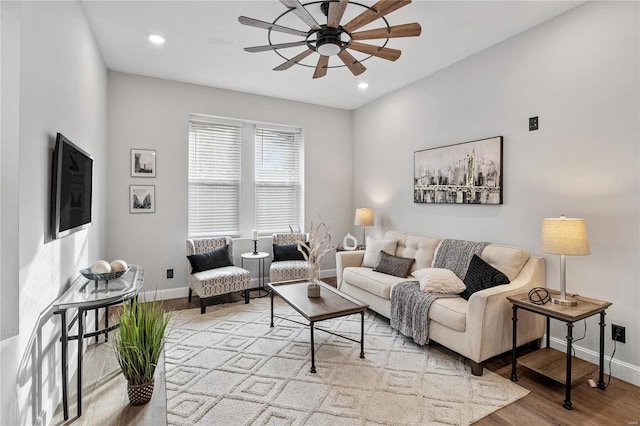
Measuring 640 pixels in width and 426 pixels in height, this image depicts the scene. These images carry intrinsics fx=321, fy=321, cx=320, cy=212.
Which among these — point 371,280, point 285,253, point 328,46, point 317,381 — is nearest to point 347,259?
point 371,280

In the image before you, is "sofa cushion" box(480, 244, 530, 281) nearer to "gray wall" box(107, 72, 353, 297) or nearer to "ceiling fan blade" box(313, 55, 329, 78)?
"ceiling fan blade" box(313, 55, 329, 78)

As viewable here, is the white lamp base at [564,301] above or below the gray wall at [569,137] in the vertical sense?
below

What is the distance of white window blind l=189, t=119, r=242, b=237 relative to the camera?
4641 mm

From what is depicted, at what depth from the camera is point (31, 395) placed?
5.50 feet

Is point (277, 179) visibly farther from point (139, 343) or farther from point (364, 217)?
point (139, 343)

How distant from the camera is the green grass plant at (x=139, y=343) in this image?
2061 millimetres

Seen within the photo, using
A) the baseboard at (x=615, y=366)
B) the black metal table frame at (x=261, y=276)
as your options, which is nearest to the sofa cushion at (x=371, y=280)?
the black metal table frame at (x=261, y=276)

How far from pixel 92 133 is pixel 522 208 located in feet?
14.0

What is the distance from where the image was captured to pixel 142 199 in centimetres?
421

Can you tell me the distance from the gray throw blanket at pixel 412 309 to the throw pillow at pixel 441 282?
0.04m

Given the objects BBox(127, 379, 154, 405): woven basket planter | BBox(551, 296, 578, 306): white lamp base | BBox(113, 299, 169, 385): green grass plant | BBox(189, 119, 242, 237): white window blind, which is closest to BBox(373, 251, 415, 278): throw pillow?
BBox(551, 296, 578, 306): white lamp base

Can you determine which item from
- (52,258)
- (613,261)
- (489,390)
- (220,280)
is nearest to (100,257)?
(220,280)

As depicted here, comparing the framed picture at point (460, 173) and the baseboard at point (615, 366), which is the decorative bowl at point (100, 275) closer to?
the framed picture at point (460, 173)

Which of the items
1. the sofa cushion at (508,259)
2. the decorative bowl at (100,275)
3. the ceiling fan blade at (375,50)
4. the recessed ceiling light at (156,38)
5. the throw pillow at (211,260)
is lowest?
the throw pillow at (211,260)
